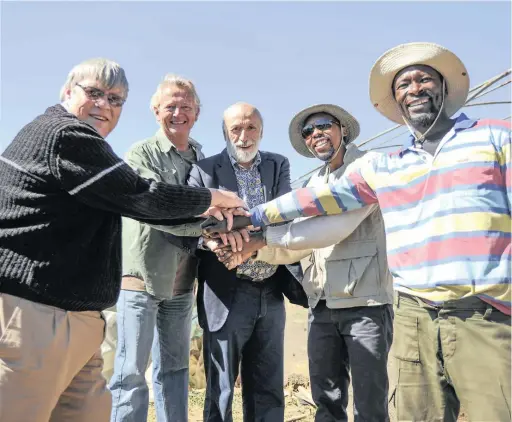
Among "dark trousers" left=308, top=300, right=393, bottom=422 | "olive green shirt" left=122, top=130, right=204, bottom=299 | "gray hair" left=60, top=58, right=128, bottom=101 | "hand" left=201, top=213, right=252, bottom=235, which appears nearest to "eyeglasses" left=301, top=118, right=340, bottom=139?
"hand" left=201, top=213, right=252, bottom=235

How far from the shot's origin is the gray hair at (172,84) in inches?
156

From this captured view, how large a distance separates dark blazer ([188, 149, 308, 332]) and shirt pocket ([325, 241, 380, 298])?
34 centimetres

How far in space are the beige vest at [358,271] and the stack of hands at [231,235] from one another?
524mm

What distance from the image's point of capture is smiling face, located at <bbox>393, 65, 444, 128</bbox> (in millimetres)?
2762

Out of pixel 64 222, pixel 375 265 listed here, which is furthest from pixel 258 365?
pixel 64 222

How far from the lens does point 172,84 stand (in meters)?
3.96

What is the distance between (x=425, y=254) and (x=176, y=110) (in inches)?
91.1

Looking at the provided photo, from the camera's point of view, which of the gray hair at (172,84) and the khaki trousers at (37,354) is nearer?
the khaki trousers at (37,354)

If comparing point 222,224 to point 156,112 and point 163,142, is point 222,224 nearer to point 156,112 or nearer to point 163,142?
point 163,142

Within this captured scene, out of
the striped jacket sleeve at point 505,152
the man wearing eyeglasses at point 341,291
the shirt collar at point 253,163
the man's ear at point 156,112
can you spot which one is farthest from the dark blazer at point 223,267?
the striped jacket sleeve at point 505,152

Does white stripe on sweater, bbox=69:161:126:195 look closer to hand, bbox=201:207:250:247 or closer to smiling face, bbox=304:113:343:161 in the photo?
hand, bbox=201:207:250:247

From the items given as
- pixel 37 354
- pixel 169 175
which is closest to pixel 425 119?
pixel 169 175

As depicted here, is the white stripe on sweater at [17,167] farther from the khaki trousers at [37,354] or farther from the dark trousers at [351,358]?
the dark trousers at [351,358]

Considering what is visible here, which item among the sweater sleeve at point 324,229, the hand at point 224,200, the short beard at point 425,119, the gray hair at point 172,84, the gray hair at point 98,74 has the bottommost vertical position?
the sweater sleeve at point 324,229
